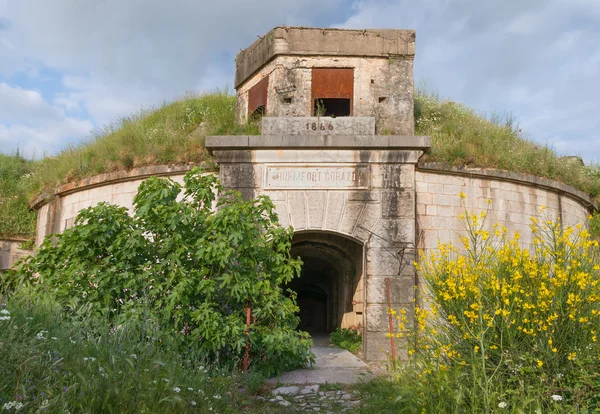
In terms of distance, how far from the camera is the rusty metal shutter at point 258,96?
456 inches

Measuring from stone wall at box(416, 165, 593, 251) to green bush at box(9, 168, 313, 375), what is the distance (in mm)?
3343

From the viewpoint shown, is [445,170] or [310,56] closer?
[445,170]

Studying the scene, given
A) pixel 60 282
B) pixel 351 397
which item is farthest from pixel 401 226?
pixel 60 282

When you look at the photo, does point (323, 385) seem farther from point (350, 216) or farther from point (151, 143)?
point (151, 143)

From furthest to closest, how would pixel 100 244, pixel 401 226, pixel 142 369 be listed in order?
pixel 401 226 < pixel 100 244 < pixel 142 369

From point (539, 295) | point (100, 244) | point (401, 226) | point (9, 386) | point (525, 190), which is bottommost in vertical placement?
point (9, 386)

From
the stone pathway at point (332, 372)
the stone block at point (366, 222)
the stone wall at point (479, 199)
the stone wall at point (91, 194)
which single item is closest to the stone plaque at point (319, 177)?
the stone block at point (366, 222)

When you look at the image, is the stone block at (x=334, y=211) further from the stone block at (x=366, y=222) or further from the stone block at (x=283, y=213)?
the stone block at (x=283, y=213)

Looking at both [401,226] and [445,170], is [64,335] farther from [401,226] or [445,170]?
[445,170]

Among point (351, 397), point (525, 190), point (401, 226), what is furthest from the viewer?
point (525, 190)

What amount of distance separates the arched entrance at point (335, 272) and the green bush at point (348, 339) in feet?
0.61

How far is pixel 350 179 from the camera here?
9.24 m

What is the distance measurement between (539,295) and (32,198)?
11896 millimetres

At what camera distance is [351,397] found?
6.80m
